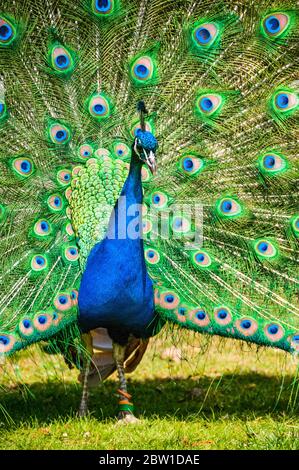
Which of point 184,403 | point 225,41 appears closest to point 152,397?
point 184,403

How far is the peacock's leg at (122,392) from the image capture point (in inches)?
158

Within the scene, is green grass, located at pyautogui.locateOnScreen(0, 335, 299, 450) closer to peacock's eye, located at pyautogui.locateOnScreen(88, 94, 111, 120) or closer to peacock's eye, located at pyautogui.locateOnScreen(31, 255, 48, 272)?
peacock's eye, located at pyautogui.locateOnScreen(31, 255, 48, 272)

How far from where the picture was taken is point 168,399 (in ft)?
15.3

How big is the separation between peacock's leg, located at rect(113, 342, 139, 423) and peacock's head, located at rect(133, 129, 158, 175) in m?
0.98

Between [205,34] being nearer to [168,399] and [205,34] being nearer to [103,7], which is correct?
[103,7]

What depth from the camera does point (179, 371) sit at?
5.39 m

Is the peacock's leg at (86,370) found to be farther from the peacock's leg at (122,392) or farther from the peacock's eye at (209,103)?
the peacock's eye at (209,103)

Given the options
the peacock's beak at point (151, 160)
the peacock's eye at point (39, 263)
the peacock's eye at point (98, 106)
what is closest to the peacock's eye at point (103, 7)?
the peacock's eye at point (98, 106)

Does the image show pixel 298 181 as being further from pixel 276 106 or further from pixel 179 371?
pixel 179 371

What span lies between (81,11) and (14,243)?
44.3 inches

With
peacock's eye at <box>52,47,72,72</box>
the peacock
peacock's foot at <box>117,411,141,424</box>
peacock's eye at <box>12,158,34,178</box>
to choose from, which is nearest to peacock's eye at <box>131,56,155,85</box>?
the peacock

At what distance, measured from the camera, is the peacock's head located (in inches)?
135

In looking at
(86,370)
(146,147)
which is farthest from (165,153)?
(86,370)

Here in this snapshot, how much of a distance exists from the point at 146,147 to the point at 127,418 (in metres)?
1.35
